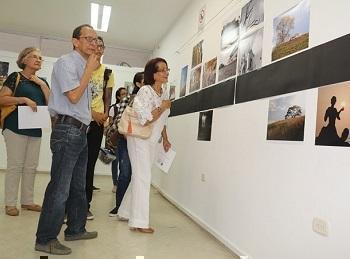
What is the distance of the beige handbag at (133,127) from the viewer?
2725 millimetres

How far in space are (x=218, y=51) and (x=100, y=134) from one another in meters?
1.32

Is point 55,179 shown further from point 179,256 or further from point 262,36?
→ point 262,36

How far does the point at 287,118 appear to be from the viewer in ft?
6.49

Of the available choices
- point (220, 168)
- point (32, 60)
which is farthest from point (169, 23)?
point (220, 168)

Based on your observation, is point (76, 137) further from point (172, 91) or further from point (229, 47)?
point (172, 91)

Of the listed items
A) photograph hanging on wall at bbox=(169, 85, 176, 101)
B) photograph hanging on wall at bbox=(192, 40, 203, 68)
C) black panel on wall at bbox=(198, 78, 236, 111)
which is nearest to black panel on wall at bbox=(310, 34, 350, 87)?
black panel on wall at bbox=(198, 78, 236, 111)

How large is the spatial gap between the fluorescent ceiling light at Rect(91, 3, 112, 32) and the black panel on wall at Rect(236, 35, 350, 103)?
316 centimetres

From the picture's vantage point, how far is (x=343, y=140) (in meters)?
1.54

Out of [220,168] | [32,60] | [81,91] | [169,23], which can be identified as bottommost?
[220,168]

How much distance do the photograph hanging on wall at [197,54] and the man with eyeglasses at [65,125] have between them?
1731 mm

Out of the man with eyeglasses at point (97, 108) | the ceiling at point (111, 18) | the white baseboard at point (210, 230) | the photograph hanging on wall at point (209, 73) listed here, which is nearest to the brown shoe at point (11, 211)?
the man with eyeglasses at point (97, 108)

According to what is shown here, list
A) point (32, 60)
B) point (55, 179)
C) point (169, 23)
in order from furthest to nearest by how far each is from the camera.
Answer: point (169, 23) < point (32, 60) < point (55, 179)

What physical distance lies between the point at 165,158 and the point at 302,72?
1.52m

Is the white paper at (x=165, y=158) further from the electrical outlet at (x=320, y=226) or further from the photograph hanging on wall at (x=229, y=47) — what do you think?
the electrical outlet at (x=320, y=226)
